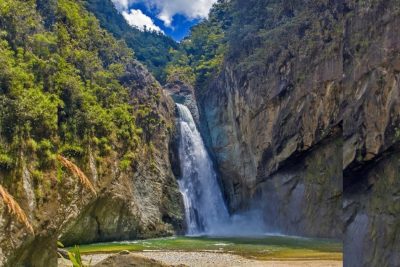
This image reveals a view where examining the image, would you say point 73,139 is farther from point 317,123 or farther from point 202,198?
point 317,123

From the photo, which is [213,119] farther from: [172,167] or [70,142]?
[70,142]

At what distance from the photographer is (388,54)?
10.6 meters

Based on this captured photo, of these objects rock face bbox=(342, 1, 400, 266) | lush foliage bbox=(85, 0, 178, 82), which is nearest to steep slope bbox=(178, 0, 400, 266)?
rock face bbox=(342, 1, 400, 266)

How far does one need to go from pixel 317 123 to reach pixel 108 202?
13934 mm

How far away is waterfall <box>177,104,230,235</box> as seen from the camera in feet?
115

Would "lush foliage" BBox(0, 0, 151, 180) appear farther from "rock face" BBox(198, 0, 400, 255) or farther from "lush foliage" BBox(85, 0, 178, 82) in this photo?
"lush foliage" BBox(85, 0, 178, 82)

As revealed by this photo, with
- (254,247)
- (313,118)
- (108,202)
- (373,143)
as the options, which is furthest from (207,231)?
(373,143)

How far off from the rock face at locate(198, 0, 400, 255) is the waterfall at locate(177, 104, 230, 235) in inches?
50.4

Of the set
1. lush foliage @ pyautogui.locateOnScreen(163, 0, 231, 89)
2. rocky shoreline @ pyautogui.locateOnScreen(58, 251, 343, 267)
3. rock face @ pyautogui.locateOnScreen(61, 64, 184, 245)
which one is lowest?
rocky shoreline @ pyautogui.locateOnScreen(58, 251, 343, 267)

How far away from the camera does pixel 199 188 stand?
36.6 m

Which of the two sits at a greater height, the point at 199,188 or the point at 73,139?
the point at 73,139

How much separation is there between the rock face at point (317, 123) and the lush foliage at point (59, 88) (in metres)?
8.61

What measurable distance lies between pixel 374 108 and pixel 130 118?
23460mm

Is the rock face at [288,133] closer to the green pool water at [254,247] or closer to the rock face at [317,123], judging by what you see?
the rock face at [317,123]
